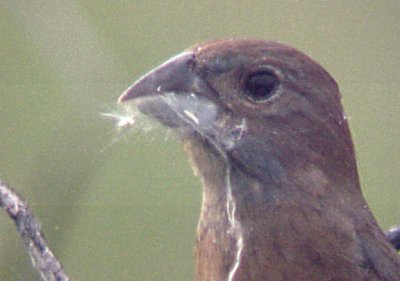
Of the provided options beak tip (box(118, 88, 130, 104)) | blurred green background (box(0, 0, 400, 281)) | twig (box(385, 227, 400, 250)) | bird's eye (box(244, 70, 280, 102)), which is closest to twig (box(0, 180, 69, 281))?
beak tip (box(118, 88, 130, 104))

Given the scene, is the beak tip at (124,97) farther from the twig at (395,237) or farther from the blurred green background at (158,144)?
the blurred green background at (158,144)

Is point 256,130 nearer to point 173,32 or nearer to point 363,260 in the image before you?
point 363,260

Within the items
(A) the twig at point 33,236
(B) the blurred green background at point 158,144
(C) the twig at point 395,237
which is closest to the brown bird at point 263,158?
(C) the twig at point 395,237

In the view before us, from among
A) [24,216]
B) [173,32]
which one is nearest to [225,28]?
[173,32]

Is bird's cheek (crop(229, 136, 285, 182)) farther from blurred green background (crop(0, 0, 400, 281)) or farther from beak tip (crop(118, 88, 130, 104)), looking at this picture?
blurred green background (crop(0, 0, 400, 281))

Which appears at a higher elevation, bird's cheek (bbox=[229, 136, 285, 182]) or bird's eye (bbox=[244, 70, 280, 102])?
bird's eye (bbox=[244, 70, 280, 102])

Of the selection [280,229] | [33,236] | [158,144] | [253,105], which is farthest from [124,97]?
[158,144]

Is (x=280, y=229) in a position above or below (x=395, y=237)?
above

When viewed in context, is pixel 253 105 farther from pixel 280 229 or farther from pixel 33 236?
pixel 33 236

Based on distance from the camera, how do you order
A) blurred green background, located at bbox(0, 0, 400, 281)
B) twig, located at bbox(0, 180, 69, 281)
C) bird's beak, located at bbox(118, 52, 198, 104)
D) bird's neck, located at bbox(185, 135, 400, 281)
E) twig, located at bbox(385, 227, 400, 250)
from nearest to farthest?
twig, located at bbox(0, 180, 69, 281) → bird's neck, located at bbox(185, 135, 400, 281) → bird's beak, located at bbox(118, 52, 198, 104) → twig, located at bbox(385, 227, 400, 250) → blurred green background, located at bbox(0, 0, 400, 281)
